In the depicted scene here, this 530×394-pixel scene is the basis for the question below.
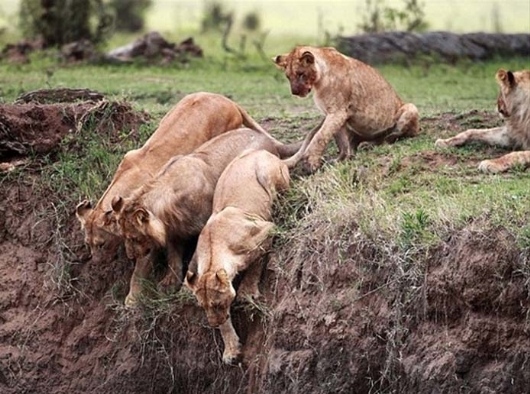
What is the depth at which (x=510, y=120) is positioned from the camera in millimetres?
11055

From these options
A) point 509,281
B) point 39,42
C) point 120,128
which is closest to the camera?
point 509,281

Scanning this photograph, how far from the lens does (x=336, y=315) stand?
9.35 metres

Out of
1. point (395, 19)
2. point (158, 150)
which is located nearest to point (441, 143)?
point (158, 150)

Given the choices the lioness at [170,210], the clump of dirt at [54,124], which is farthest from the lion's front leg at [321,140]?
the clump of dirt at [54,124]

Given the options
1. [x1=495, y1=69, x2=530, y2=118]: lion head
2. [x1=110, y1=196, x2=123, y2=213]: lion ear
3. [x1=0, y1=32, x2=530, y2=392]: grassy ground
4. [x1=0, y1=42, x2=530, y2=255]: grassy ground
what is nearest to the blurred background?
[x1=0, y1=42, x2=530, y2=255]: grassy ground

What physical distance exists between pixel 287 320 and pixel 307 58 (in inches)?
86.2

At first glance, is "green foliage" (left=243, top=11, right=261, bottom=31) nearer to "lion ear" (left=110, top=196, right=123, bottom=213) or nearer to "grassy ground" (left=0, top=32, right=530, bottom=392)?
"grassy ground" (left=0, top=32, right=530, bottom=392)

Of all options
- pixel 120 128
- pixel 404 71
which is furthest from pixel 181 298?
pixel 404 71

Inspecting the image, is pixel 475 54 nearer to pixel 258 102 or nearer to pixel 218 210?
pixel 258 102

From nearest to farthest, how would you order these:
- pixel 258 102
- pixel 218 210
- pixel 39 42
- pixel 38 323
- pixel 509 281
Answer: pixel 509 281, pixel 218 210, pixel 38 323, pixel 258 102, pixel 39 42

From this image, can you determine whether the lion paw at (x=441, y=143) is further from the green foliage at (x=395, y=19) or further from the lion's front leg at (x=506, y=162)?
the green foliage at (x=395, y=19)

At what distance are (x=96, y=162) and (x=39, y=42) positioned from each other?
824 centimetres

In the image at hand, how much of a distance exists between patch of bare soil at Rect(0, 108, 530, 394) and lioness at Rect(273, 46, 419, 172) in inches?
51.8

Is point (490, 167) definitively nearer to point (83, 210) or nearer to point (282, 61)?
point (282, 61)
